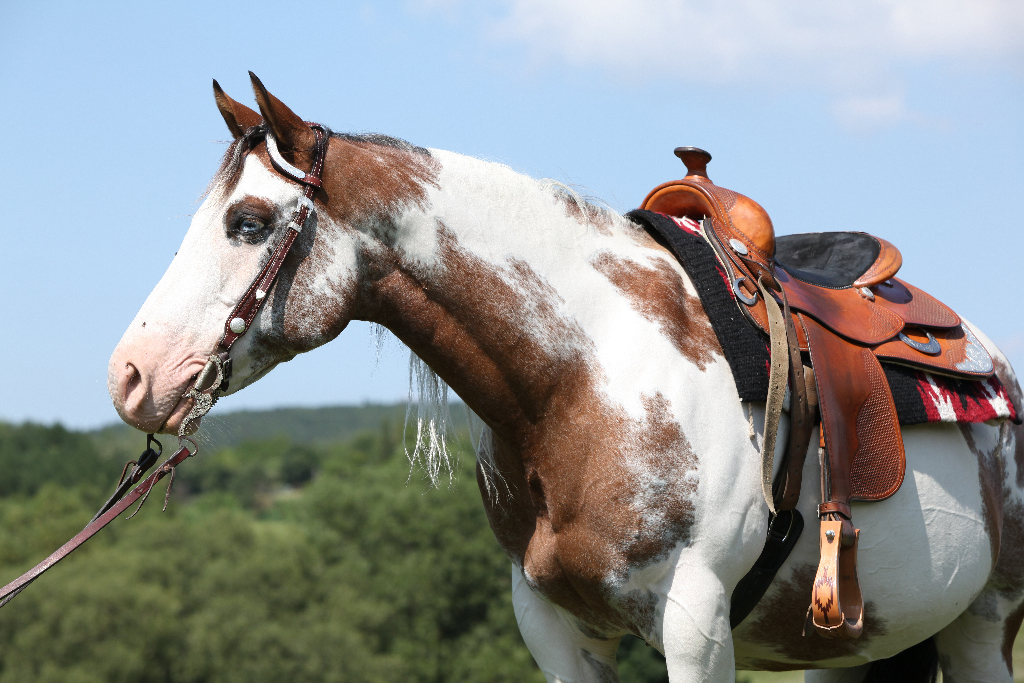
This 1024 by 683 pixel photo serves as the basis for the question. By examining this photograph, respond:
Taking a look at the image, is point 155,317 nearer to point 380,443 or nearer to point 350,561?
point 350,561

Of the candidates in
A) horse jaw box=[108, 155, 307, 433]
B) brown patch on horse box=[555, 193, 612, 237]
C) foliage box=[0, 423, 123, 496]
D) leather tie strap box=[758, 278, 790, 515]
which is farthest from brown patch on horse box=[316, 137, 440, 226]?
foliage box=[0, 423, 123, 496]

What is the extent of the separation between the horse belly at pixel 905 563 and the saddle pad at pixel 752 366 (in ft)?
0.28

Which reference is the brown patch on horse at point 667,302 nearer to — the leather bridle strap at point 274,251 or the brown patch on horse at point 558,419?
the brown patch on horse at point 558,419

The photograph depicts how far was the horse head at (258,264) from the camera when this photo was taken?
223 centimetres

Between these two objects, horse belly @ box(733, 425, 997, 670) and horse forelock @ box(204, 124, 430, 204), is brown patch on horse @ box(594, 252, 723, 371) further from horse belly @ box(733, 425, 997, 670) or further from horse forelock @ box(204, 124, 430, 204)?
horse forelock @ box(204, 124, 430, 204)

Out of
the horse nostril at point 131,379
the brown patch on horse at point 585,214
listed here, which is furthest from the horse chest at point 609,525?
the horse nostril at point 131,379

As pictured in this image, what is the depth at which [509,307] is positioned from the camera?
249 cm

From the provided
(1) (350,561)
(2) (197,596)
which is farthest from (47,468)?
(1) (350,561)

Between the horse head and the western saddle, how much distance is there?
104 centimetres

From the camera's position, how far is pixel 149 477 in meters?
2.46

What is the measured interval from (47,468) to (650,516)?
73.3m

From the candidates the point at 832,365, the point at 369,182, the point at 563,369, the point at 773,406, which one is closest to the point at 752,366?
the point at 773,406

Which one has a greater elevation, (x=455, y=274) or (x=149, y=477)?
(x=455, y=274)

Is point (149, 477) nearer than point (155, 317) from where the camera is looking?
No
